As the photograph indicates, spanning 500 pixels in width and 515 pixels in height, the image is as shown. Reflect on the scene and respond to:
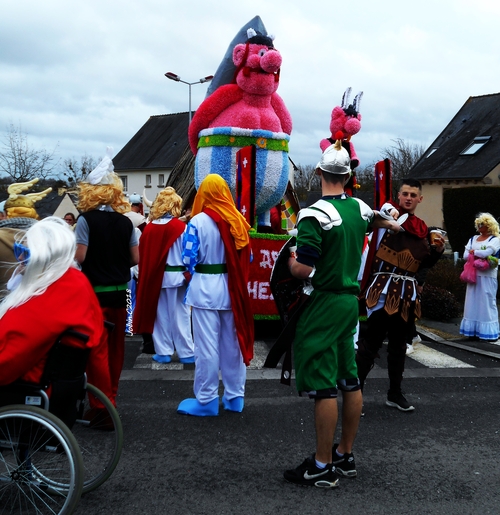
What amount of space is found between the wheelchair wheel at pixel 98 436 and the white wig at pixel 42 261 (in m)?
0.71

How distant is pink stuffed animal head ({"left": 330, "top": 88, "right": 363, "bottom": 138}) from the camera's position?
8.76 metres

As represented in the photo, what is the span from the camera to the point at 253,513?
3213 millimetres

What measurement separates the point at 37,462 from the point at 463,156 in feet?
116

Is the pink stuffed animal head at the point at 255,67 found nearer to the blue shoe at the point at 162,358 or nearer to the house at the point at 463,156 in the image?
the blue shoe at the point at 162,358

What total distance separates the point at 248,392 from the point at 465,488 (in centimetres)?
239

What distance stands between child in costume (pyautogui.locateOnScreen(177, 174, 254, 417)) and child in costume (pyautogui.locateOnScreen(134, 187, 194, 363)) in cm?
182

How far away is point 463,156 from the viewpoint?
3519 centimetres

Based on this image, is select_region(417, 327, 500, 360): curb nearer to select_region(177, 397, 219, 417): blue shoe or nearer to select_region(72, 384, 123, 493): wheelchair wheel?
select_region(177, 397, 219, 417): blue shoe

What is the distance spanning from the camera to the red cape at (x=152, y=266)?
6734 millimetres

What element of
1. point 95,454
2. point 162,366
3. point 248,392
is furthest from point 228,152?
point 95,454

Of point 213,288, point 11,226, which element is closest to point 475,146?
point 213,288

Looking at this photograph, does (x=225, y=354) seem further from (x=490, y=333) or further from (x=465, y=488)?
(x=490, y=333)

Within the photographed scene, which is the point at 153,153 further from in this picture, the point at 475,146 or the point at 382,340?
the point at 382,340

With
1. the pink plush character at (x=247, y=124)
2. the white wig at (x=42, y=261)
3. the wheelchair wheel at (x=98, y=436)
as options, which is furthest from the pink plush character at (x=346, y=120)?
the white wig at (x=42, y=261)
